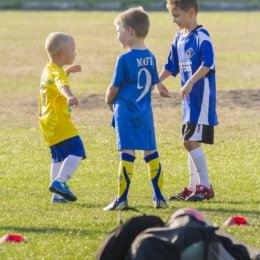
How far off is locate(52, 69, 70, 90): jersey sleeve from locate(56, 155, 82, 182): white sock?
2.34 ft

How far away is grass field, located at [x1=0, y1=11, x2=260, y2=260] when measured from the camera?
6254 millimetres

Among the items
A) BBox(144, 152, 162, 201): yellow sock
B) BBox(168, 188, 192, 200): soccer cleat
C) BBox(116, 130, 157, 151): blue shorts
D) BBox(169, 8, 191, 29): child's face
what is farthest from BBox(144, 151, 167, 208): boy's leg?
BBox(169, 8, 191, 29): child's face

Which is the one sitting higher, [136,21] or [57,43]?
[136,21]

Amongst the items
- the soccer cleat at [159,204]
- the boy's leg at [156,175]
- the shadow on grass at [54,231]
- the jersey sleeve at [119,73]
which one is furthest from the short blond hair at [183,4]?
the shadow on grass at [54,231]

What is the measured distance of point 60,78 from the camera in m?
7.24

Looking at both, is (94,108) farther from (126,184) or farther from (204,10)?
(204,10)

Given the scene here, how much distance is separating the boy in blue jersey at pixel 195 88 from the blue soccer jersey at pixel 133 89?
0.55 metres

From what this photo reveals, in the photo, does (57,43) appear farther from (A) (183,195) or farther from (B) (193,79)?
(A) (183,195)

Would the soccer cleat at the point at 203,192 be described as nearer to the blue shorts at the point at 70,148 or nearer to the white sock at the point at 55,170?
the blue shorts at the point at 70,148

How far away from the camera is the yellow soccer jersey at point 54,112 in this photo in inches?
292

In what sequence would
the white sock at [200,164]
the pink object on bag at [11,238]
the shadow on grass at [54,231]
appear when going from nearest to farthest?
the pink object on bag at [11,238] → the shadow on grass at [54,231] → the white sock at [200,164]

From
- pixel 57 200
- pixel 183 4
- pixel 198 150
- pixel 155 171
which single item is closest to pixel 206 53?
pixel 183 4

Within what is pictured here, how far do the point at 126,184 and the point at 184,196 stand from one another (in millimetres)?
862

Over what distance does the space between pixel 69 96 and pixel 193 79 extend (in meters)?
1.19
